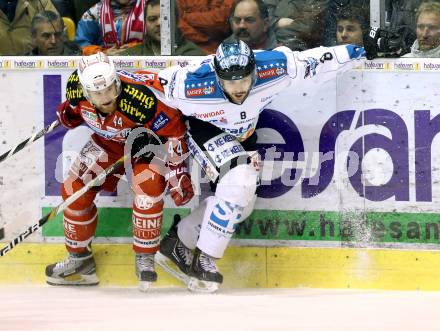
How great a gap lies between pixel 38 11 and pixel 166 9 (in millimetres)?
785

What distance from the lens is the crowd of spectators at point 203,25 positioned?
6762 millimetres

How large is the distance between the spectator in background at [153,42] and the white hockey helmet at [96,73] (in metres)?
0.46

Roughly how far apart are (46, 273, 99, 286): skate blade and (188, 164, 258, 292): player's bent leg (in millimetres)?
682

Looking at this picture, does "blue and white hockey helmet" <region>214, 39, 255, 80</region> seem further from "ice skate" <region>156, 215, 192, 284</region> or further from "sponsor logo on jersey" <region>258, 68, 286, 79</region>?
"ice skate" <region>156, 215, 192, 284</region>

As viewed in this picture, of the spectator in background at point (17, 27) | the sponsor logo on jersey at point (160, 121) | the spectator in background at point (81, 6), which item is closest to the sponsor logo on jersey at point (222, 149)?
the sponsor logo on jersey at point (160, 121)

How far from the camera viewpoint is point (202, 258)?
662 centimetres

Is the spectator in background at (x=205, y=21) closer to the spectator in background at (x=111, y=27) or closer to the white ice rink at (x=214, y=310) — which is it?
the spectator in background at (x=111, y=27)

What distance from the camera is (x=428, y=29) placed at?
22.0 feet

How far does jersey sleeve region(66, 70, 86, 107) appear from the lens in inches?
262

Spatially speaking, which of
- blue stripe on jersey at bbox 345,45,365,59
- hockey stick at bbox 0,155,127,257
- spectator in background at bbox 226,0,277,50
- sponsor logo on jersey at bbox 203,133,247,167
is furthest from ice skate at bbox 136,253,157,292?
blue stripe on jersey at bbox 345,45,365,59

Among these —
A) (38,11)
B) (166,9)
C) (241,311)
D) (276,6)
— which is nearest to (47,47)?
(38,11)

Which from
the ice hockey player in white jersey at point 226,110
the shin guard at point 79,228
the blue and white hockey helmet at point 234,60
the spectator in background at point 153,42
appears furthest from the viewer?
the spectator in background at point 153,42

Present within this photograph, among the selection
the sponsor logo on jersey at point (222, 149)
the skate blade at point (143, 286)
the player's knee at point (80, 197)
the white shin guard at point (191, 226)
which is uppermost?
the sponsor logo on jersey at point (222, 149)

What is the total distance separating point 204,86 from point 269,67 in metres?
0.37
